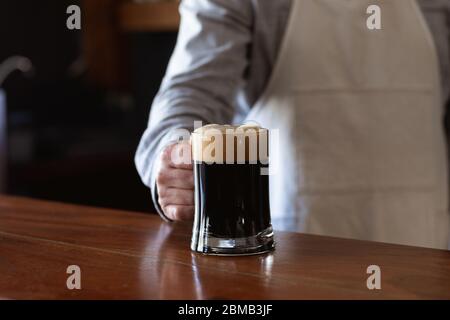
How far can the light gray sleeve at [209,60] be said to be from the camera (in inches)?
59.4

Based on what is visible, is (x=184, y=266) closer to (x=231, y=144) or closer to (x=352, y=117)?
(x=231, y=144)

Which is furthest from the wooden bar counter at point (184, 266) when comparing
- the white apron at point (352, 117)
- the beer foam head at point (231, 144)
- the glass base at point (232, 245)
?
the white apron at point (352, 117)

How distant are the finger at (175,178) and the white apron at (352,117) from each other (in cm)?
42

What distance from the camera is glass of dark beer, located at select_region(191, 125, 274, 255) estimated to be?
105 centimetres

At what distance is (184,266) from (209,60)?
624 millimetres

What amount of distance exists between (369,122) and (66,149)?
2677 mm

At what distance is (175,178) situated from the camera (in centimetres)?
125

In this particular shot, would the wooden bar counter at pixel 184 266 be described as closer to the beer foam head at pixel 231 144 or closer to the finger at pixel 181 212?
the finger at pixel 181 212

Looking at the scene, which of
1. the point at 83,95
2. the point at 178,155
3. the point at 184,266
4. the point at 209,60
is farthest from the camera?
the point at 83,95

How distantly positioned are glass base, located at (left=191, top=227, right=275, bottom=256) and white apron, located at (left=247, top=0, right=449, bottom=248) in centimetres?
54

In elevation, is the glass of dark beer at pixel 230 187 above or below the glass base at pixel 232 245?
above

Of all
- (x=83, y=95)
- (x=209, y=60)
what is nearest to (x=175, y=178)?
(x=209, y=60)
